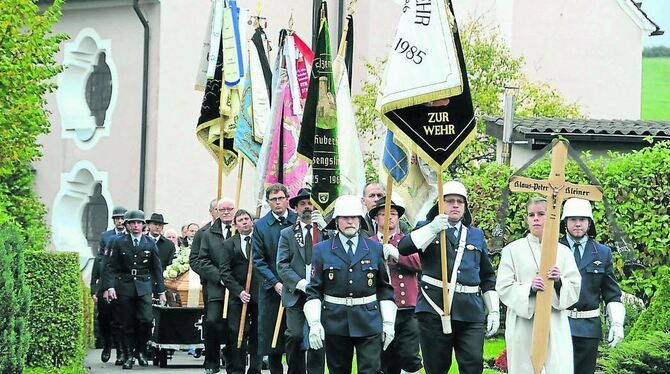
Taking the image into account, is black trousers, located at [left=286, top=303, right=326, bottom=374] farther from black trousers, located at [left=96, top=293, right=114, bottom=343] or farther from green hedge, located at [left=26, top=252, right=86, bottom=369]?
black trousers, located at [left=96, top=293, right=114, bottom=343]

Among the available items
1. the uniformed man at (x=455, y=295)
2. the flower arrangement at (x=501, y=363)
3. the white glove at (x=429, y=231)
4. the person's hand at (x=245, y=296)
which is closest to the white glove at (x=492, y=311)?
the uniformed man at (x=455, y=295)

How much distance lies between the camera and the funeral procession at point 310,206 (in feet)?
42.7

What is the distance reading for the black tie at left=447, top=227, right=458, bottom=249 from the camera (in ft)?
43.9

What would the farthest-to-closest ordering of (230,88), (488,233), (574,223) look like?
(488,233) → (230,88) → (574,223)

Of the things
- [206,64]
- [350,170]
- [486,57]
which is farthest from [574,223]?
[486,57]

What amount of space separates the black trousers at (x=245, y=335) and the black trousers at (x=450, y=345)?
4296 mm

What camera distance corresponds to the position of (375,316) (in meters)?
13.1

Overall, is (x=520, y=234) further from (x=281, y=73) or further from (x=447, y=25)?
(x=447, y=25)

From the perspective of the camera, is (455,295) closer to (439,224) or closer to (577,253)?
(439,224)

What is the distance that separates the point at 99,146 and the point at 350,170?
61.8 ft

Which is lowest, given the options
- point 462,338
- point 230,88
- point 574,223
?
point 462,338

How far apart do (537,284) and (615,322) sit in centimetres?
85

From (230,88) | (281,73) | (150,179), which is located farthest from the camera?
(150,179)

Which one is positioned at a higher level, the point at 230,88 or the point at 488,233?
the point at 230,88
